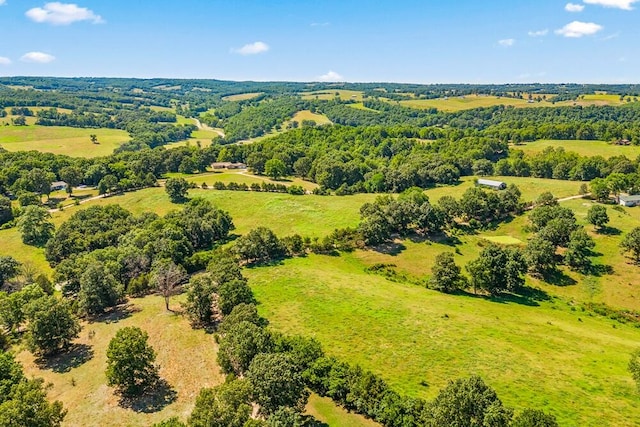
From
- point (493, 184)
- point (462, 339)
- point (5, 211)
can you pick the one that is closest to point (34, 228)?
point (5, 211)

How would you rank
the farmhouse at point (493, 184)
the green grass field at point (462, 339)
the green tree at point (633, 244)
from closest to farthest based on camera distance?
the green grass field at point (462, 339) < the green tree at point (633, 244) < the farmhouse at point (493, 184)

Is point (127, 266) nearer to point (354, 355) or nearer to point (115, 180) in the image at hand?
point (354, 355)

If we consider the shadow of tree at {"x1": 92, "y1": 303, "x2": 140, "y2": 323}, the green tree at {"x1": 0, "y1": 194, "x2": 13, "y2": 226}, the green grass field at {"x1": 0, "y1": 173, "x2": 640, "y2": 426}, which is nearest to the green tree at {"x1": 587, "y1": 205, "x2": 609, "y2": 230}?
the green grass field at {"x1": 0, "y1": 173, "x2": 640, "y2": 426}

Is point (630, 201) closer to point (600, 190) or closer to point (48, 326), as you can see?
point (600, 190)

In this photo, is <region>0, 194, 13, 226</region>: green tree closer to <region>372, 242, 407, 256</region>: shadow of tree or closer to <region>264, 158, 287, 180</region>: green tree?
<region>264, 158, 287, 180</region>: green tree

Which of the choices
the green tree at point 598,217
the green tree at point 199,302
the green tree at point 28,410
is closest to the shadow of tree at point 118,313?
the green tree at point 199,302

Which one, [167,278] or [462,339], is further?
[167,278]

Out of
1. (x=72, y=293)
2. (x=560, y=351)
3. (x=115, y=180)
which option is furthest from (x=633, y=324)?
(x=115, y=180)

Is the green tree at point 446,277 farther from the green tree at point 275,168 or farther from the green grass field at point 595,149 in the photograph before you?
the green grass field at point 595,149
